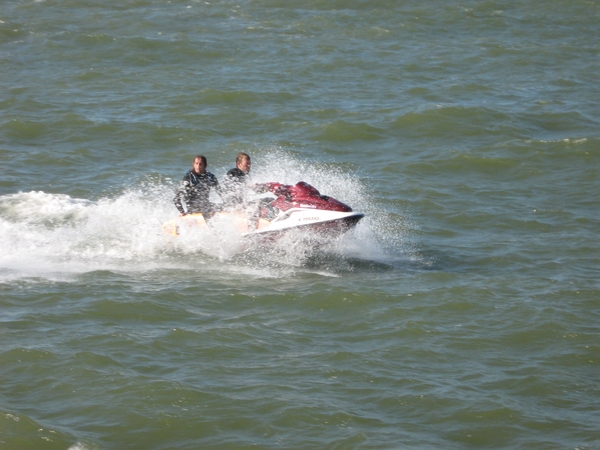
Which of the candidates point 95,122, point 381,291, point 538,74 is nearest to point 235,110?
point 95,122

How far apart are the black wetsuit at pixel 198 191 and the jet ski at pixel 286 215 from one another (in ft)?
0.38

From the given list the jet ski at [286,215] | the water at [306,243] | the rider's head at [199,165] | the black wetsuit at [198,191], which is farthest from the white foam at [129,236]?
the rider's head at [199,165]

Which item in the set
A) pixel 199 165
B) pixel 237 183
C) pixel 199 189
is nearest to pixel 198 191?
pixel 199 189

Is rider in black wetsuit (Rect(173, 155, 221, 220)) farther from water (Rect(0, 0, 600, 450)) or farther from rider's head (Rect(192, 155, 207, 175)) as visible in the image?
water (Rect(0, 0, 600, 450))

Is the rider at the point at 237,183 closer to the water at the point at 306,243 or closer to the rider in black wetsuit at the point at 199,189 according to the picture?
the rider in black wetsuit at the point at 199,189

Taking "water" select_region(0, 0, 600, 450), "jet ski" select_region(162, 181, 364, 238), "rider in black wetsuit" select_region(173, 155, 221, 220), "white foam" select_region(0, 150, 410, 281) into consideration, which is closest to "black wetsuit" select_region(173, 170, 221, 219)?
"rider in black wetsuit" select_region(173, 155, 221, 220)

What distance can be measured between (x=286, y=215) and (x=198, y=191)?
60.9 inches

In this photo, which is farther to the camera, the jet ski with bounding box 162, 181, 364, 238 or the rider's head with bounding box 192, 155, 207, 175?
the rider's head with bounding box 192, 155, 207, 175

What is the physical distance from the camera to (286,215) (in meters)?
12.9

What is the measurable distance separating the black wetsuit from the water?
452 millimetres

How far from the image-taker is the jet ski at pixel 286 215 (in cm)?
1265

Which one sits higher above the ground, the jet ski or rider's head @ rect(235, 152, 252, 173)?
rider's head @ rect(235, 152, 252, 173)

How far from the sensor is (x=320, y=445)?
8.41 m

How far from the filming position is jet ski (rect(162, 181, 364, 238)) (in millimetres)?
12648
